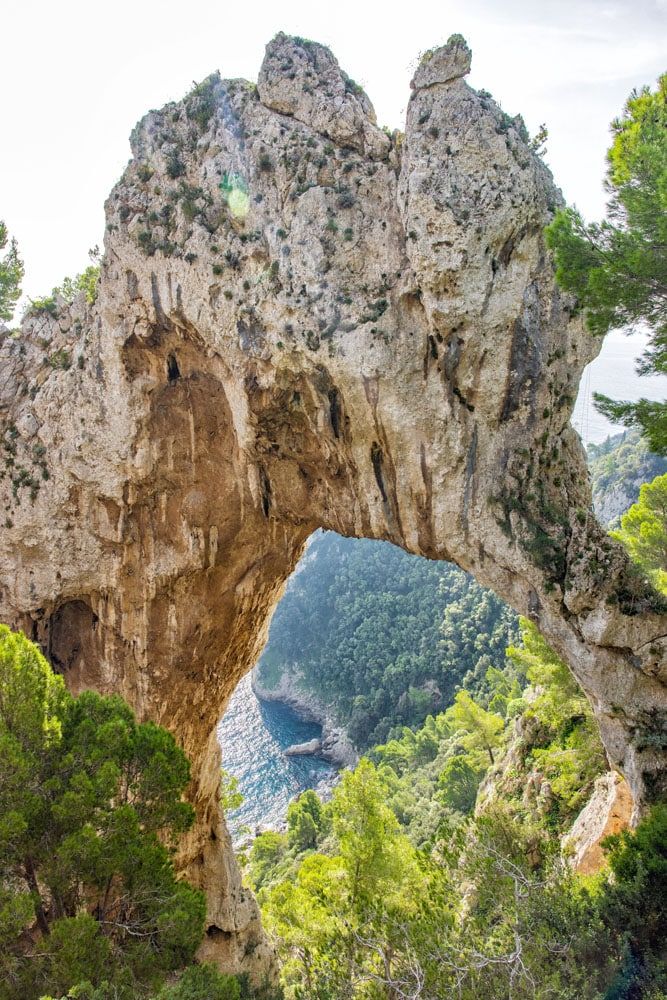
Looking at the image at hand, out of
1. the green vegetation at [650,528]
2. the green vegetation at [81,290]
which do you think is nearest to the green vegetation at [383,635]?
the green vegetation at [650,528]

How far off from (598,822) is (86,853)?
10.0 metres

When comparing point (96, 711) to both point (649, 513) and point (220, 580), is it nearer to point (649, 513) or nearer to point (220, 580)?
point (220, 580)

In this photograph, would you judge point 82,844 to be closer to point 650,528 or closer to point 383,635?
point 650,528

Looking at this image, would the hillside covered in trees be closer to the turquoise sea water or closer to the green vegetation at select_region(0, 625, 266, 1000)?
the turquoise sea water

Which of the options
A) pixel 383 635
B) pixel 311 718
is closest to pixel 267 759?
pixel 311 718

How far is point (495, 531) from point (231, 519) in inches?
270

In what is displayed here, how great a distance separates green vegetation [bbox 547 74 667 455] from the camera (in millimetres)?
7699

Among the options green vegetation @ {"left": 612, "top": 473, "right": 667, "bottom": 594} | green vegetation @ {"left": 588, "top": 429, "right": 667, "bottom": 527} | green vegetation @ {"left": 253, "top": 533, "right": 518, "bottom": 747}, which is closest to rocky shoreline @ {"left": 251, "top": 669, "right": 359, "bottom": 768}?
green vegetation @ {"left": 253, "top": 533, "right": 518, "bottom": 747}

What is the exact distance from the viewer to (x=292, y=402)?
12.0 meters

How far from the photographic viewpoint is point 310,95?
39.6 ft

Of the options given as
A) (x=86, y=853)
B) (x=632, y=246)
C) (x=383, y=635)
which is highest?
(x=632, y=246)

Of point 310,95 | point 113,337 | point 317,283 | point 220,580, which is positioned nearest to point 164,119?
point 310,95

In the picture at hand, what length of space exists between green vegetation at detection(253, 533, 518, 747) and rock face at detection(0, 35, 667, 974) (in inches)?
1594

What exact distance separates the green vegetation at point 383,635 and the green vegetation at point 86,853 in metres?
46.1
